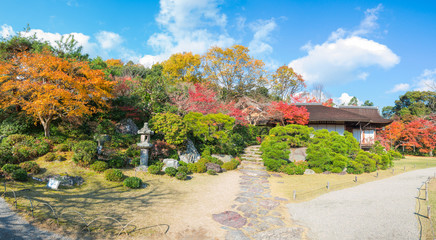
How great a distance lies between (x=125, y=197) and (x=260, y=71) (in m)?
23.9

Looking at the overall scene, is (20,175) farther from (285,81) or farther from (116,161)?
(285,81)

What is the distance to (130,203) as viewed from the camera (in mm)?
7094

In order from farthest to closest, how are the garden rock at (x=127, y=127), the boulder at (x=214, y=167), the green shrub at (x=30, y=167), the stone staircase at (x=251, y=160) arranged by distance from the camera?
the stone staircase at (x=251, y=160) < the garden rock at (x=127, y=127) < the boulder at (x=214, y=167) < the green shrub at (x=30, y=167)

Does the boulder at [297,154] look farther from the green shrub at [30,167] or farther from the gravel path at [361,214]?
the green shrub at [30,167]

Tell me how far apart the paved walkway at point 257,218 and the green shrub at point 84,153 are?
712 cm

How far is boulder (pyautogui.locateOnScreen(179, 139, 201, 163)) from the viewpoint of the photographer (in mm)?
13398

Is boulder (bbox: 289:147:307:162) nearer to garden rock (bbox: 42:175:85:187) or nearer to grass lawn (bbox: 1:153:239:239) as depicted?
grass lawn (bbox: 1:153:239:239)

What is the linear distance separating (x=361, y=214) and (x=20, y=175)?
466 inches

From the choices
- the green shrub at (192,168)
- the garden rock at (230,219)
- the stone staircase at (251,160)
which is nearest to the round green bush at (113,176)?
the green shrub at (192,168)

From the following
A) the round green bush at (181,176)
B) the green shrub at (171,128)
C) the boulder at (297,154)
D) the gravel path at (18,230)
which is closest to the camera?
the gravel path at (18,230)

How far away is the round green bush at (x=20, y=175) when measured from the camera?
7.69 m

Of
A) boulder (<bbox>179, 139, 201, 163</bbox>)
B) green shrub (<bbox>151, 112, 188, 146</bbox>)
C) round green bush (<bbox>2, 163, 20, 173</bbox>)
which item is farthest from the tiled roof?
round green bush (<bbox>2, 163, 20, 173</bbox>)

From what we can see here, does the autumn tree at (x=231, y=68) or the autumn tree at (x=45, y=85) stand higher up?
the autumn tree at (x=231, y=68)

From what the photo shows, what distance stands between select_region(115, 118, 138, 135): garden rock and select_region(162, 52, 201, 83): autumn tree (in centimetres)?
1429
